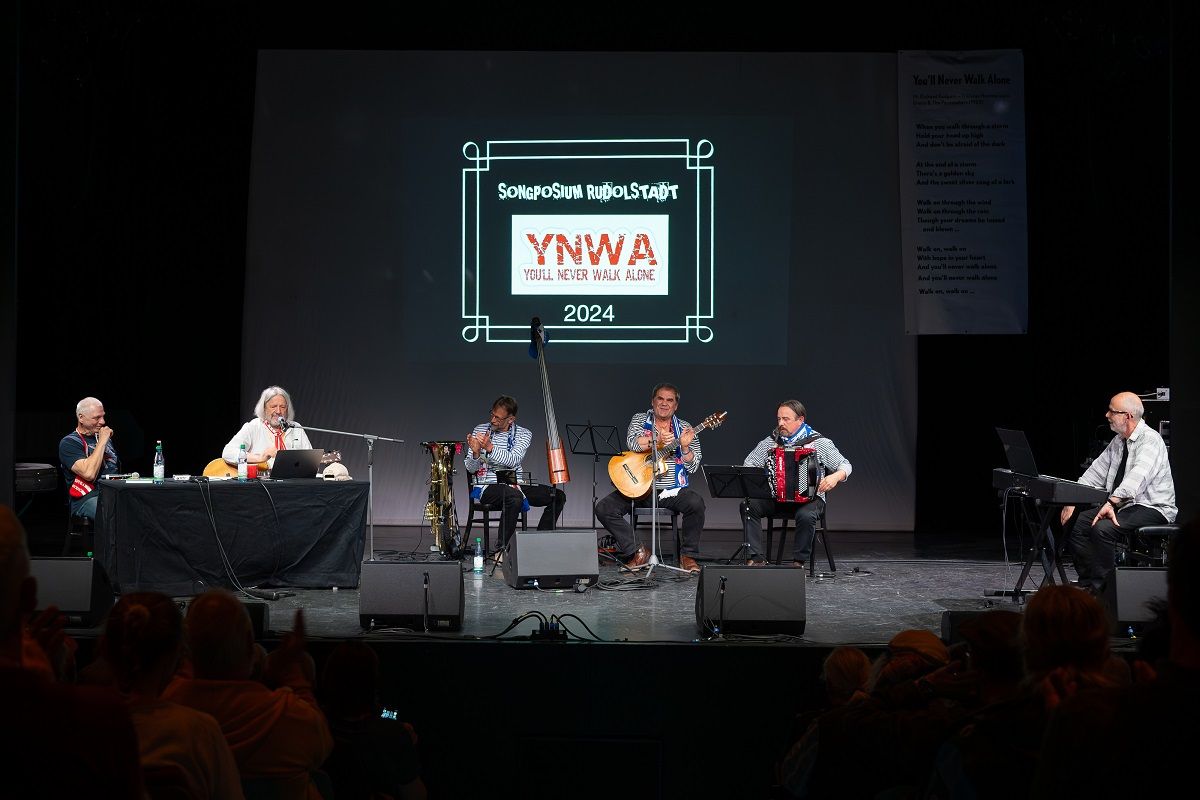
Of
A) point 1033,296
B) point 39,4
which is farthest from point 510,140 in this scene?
point 1033,296

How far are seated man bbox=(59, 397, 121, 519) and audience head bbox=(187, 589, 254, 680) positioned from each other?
16.2 feet

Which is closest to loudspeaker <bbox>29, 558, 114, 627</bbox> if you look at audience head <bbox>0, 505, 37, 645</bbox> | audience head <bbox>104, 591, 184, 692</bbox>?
audience head <bbox>104, 591, 184, 692</bbox>

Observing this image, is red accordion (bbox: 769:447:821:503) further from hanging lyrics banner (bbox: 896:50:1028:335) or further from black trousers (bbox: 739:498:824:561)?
hanging lyrics banner (bbox: 896:50:1028:335)

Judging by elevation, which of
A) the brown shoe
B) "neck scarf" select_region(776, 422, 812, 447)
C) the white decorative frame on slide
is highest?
the white decorative frame on slide

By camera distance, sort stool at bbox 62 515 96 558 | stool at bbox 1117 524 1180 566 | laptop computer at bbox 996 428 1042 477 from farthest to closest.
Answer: stool at bbox 62 515 96 558 → laptop computer at bbox 996 428 1042 477 → stool at bbox 1117 524 1180 566

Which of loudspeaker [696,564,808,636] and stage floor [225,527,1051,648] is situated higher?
loudspeaker [696,564,808,636]

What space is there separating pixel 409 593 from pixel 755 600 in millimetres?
1577

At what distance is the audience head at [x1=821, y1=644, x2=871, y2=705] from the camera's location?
8.75ft

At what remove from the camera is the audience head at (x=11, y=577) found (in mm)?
1334

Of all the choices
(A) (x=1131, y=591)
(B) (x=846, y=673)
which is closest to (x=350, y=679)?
(B) (x=846, y=673)

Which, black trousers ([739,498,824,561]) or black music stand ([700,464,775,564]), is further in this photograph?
black trousers ([739,498,824,561])

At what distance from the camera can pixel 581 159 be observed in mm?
9055

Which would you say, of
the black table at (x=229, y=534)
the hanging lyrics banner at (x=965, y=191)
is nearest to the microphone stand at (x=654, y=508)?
the black table at (x=229, y=534)

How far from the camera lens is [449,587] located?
200 inches
